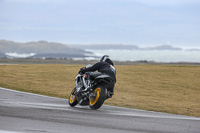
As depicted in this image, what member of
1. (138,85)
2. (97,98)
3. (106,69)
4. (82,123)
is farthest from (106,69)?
(138,85)

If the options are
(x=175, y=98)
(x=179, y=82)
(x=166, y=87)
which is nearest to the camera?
(x=175, y=98)

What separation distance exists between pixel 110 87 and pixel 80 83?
1171mm

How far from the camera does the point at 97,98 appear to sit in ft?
36.6

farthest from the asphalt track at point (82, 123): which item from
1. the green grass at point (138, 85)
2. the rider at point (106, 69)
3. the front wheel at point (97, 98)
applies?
the green grass at point (138, 85)

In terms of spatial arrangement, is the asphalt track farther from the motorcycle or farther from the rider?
the rider

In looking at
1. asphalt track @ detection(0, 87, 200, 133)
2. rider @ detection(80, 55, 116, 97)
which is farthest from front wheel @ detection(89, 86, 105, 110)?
asphalt track @ detection(0, 87, 200, 133)

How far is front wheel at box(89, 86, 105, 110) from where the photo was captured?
36.2 ft

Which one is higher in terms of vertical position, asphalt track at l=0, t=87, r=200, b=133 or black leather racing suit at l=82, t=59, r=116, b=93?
black leather racing suit at l=82, t=59, r=116, b=93

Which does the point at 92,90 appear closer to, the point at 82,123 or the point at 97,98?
the point at 97,98

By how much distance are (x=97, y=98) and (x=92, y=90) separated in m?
0.45

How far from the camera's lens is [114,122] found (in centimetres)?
873

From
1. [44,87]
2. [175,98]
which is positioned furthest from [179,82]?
[44,87]

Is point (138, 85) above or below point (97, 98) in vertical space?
below

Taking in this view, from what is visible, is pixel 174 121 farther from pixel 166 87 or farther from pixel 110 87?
pixel 166 87
